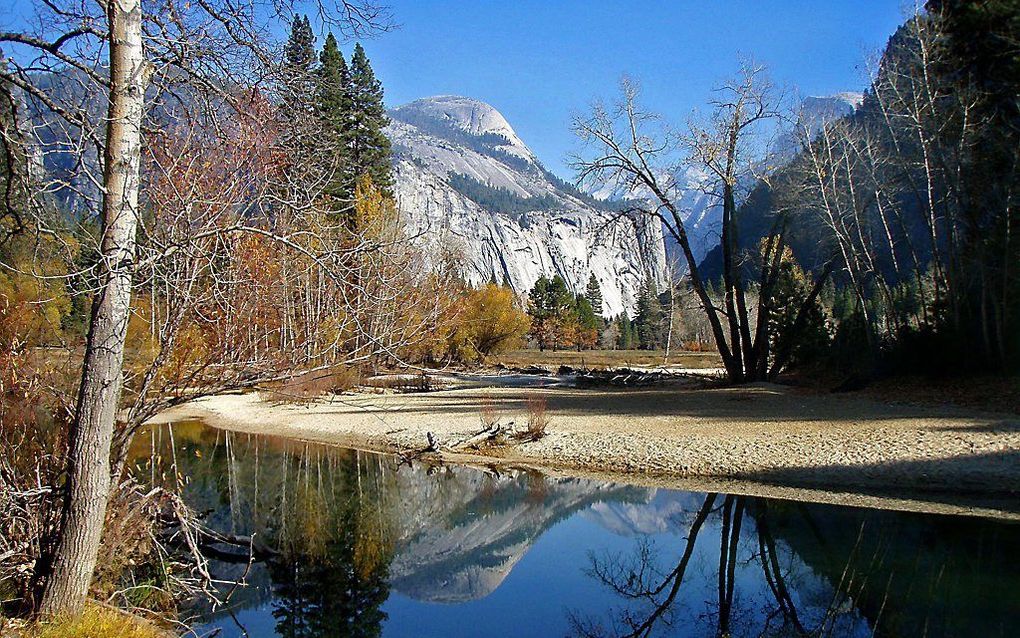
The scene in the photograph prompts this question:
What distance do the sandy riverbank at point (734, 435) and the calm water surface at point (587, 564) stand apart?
156 cm

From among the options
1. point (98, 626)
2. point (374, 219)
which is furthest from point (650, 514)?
point (98, 626)

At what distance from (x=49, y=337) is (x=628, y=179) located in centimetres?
1965

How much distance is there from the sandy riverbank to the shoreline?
28mm

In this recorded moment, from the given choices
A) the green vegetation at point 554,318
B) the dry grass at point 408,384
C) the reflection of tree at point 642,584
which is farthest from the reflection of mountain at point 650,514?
the green vegetation at point 554,318

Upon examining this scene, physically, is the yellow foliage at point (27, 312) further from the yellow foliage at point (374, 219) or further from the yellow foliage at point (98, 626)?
the yellow foliage at point (374, 219)

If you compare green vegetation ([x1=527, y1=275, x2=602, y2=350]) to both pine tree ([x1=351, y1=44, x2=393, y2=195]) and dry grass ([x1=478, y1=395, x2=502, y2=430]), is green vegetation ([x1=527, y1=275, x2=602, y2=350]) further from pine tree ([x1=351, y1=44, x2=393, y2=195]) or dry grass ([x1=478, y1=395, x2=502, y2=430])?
dry grass ([x1=478, y1=395, x2=502, y2=430])

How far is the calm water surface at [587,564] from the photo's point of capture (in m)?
7.56

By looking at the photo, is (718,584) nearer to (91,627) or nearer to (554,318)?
(91,627)

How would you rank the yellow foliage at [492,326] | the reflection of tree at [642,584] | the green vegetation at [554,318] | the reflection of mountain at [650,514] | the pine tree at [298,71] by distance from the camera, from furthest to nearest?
the green vegetation at [554,318], the yellow foliage at [492,326], the reflection of mountain at [650,514], the reflection of tree at [642,584], the pine tree at [298,71]

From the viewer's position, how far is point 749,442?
14.8 m

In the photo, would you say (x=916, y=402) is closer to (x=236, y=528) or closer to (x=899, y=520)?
(x=899, y=520)

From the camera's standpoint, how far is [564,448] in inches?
643

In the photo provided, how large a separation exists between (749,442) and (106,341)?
1299cm

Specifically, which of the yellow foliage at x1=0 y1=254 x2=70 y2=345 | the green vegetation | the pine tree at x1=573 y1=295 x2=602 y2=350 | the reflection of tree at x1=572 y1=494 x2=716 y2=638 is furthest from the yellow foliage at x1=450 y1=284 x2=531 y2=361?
the yellow foliage at x1=0 y1=254 x2=70 y2=345
